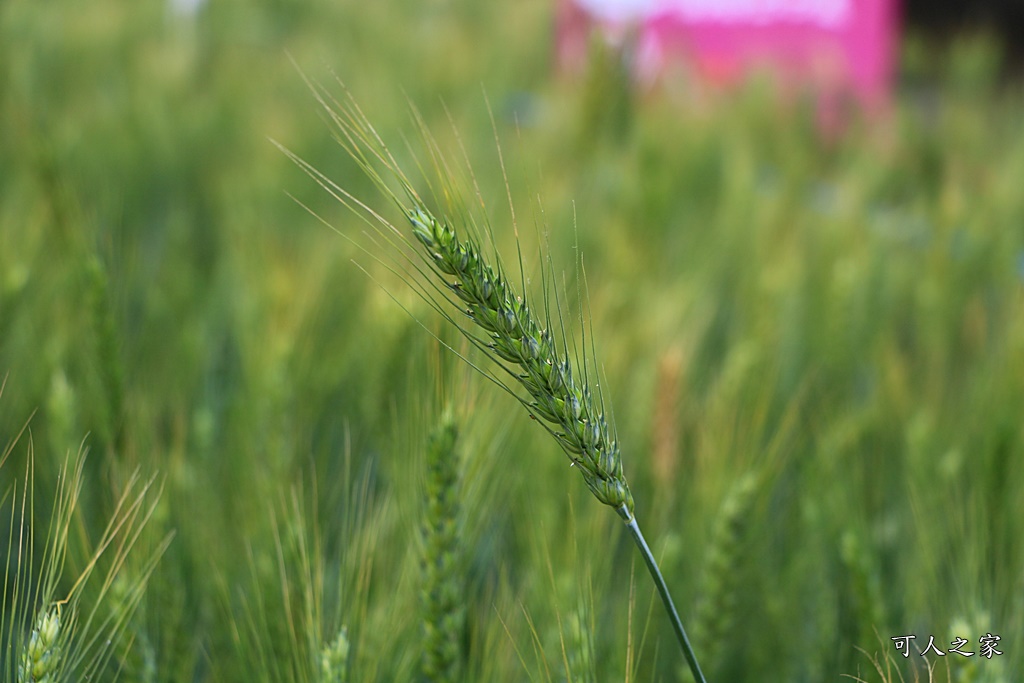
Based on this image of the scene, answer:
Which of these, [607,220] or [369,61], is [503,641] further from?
[369,61]

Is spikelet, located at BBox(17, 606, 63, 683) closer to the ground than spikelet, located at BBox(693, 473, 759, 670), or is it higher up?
closer to the ground

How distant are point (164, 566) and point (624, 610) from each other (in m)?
0.30

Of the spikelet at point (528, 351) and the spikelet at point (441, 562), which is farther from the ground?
the spikelet at point (528, 351)

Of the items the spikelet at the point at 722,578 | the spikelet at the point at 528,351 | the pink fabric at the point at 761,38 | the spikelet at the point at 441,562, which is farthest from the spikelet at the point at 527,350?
the pink fabric at the point at 761,38

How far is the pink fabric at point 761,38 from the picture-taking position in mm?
2154

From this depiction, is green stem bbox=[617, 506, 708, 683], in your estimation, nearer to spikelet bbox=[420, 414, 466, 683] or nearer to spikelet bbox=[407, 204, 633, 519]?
spikelet bbox=[407, 204, 633, 519]

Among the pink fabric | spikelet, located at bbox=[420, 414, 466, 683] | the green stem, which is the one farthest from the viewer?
the pink fabric

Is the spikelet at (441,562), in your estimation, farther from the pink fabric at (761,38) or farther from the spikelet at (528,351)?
the pink fabric at (761,38)

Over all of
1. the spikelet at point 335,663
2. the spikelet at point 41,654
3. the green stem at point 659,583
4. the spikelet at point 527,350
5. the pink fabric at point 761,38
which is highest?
the pink fabric at point 761,38

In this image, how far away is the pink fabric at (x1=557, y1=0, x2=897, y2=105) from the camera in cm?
215

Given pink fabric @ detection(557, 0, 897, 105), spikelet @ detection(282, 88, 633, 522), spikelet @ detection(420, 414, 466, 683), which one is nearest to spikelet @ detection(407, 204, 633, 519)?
spikelet @ detection(282, 88, 633, 522)

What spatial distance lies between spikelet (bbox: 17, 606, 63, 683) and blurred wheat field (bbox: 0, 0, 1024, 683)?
0.01 metres

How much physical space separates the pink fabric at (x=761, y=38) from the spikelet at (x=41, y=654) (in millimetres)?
1820

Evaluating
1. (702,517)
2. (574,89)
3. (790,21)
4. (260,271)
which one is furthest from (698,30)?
(702,517)
